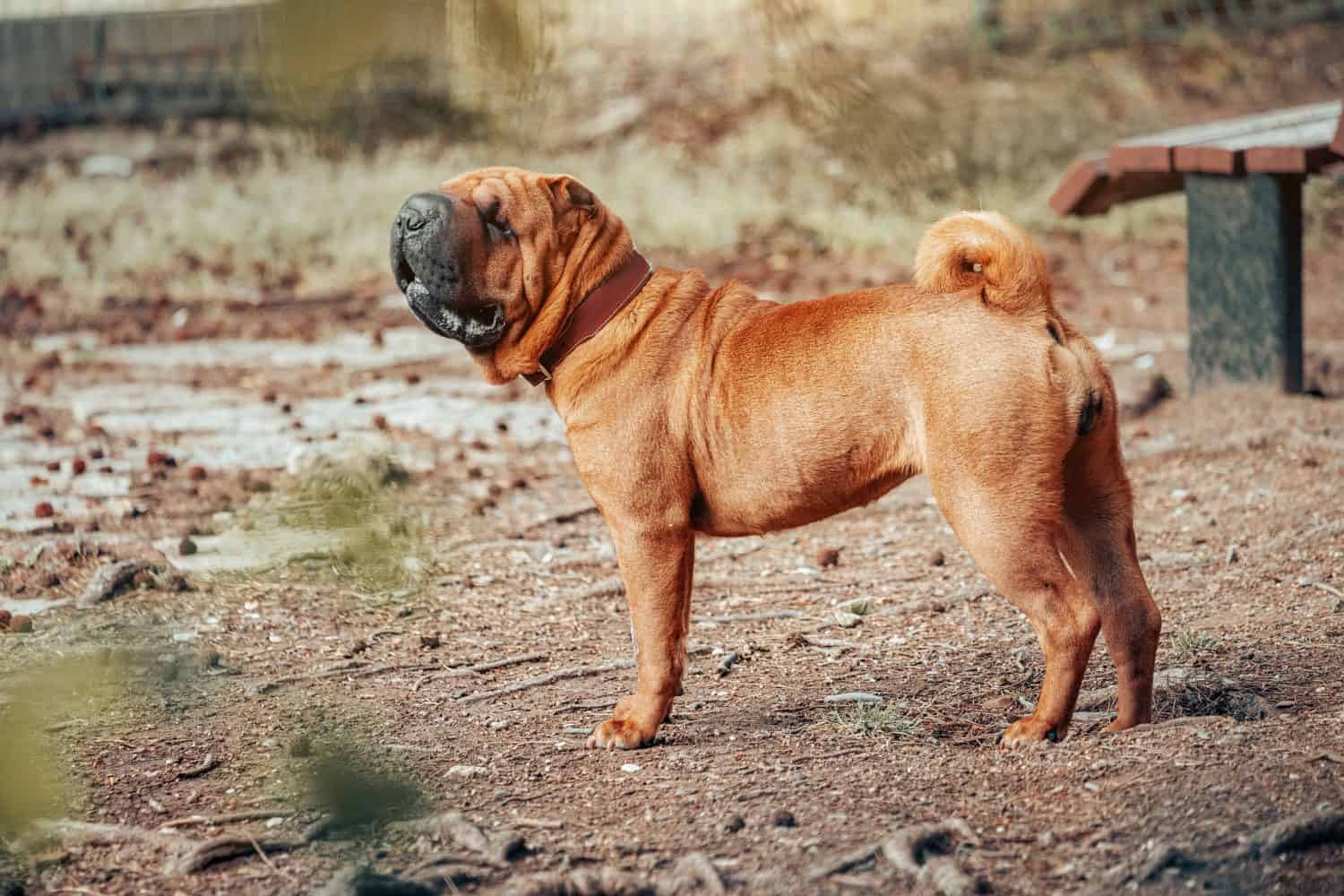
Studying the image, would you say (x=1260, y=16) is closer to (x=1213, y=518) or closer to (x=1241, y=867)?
(x=1213, y=518)

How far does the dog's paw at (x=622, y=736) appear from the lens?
4090 mm

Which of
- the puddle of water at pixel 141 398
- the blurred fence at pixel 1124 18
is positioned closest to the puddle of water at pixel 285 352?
the puddle of water at pixel 141 398

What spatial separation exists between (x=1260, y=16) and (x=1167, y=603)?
11613mm

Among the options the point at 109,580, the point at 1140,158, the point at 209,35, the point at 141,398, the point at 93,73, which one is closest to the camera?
the point at 109,580

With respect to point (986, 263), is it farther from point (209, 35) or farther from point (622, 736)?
point (209, 35)

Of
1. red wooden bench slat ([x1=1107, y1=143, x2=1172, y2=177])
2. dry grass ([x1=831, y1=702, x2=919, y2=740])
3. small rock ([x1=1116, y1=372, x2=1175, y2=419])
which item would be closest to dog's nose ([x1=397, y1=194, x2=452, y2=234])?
dry grass ([x1=831, y1=702, x2=919, y2=740])

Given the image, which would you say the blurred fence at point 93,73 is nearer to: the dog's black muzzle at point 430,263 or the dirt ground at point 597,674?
the dirt ground at point 597,674

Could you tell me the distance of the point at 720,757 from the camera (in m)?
3.99

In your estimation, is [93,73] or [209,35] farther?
[93,73]

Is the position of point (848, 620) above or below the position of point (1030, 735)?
below

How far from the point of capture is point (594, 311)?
4223 mm

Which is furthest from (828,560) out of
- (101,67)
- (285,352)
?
(101,67)

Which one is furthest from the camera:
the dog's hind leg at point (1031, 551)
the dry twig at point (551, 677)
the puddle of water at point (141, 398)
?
the puddle of water at point (141, 398)

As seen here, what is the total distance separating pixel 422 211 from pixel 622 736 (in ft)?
5.22
